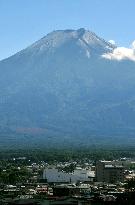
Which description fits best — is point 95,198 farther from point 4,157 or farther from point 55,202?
point 4,157

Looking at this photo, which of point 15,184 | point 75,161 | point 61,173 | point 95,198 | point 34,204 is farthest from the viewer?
point 75,161

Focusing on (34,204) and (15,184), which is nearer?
(34,204)

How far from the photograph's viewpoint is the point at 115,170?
4003 inches

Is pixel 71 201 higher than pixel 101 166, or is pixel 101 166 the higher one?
pixel 101 166

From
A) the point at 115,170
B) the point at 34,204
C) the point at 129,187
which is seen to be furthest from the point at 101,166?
the point at 34,204

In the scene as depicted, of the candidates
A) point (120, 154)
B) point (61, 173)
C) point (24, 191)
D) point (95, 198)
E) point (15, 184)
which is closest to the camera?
point (95, 198)

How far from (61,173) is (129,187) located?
2392cm

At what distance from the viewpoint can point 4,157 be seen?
141125 millimetres

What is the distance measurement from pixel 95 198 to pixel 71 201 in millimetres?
3041

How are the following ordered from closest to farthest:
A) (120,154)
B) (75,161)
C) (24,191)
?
(24,191) → (75,161) → (120,154)

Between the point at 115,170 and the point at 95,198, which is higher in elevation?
the point at 115,170

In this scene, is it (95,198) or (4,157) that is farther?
(4,157)

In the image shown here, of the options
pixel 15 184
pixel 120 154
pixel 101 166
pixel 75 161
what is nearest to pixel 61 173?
pixel 101 166

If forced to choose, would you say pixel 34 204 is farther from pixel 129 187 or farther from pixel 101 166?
pixel 101 166
